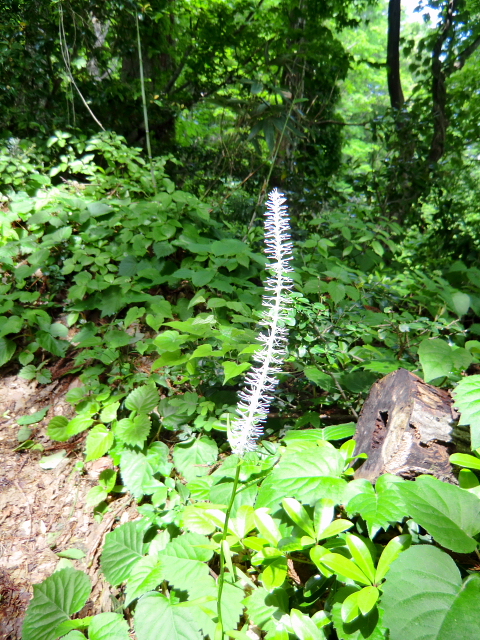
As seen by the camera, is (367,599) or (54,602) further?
(54,602)

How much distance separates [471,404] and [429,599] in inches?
20.1

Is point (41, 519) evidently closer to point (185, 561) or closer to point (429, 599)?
point (185, 561)

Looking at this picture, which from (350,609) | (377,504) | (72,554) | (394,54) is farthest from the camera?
(394,54)

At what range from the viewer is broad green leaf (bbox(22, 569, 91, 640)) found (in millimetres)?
1346

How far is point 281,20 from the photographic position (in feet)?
15.5

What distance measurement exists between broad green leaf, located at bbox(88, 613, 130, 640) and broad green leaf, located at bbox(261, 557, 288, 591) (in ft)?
1.93

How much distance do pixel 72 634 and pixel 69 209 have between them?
3.12 metres

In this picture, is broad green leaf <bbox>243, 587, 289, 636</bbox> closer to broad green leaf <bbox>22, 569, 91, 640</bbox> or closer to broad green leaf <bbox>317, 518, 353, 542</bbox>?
Result: broad green leaf <bbox>317, 518, 353, 542</bbox>

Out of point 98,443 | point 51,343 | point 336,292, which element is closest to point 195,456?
point 98,443

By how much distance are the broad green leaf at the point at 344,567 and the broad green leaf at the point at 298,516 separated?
0.37 ft

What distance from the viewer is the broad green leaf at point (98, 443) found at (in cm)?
190

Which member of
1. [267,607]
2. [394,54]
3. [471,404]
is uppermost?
[394,54]

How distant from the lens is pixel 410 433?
1.20 m

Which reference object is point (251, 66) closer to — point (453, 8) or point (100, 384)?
point (453, 8)
